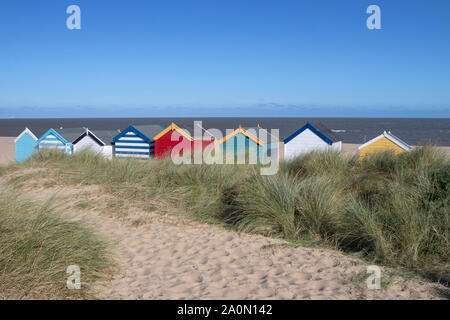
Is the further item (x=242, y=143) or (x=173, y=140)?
(x=173, y=140)

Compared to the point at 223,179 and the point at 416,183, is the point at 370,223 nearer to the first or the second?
the point at 416,183

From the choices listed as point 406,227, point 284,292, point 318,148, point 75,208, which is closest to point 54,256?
point 284,292

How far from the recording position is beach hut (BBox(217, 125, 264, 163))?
10.8m

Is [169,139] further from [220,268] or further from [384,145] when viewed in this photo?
[220,268]

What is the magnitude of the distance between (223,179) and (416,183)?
3.78 m

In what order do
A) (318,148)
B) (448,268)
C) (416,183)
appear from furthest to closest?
(318,148), (416,183), (448,268)

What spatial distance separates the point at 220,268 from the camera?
4.91m

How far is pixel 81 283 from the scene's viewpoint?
408 cm

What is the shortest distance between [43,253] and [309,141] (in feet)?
28.2

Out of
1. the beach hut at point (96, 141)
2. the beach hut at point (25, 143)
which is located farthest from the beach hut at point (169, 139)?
the beach hut at point (25, 143)

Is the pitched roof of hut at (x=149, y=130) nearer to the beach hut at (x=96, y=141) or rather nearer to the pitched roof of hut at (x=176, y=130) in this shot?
the pitched roof of hut at (x=176, y=130)

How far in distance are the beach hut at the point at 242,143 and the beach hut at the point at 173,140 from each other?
488 millimetres

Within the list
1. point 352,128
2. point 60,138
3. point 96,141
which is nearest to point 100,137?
point 96,141

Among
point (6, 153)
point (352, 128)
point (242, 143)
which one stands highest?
point (242, 143)
